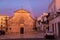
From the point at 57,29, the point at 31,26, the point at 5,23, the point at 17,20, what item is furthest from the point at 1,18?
the point at 57,29

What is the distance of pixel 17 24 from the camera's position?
62750mm

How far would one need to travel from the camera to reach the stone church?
6275 centimetres

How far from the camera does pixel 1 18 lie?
69.8m

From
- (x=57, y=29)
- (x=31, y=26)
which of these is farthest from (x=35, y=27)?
(x=57, y=29)

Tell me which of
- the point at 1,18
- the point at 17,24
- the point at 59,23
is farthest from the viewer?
the point at 1,18

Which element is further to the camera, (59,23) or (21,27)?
(21,27)

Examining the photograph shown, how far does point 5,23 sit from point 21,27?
6.66 metres

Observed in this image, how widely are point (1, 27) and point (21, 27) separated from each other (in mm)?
7502

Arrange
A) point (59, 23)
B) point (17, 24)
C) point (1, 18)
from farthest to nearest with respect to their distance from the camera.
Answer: point (1, 18), point (17, 24), point (59, 23)

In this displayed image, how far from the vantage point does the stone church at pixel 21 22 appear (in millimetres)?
62750

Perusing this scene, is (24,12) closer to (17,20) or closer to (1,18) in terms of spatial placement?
(17,20)

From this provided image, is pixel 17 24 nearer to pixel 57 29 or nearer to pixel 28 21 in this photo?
pixel 28 21

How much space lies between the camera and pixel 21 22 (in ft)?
208

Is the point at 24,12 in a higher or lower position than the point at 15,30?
higher
